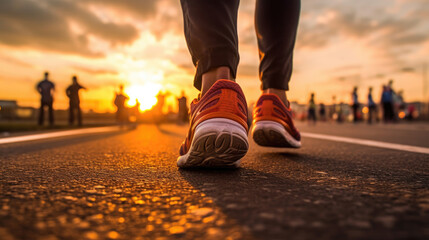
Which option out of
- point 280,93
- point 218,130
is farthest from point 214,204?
point 280,93

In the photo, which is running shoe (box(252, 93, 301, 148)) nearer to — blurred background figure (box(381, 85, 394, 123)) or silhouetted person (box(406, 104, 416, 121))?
blurred background figure (box(381, 85, 394, 123))

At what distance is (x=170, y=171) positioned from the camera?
111 cm

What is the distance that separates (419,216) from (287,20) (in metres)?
1.48

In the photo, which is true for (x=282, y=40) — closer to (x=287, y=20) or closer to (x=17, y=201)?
(x=287, y=20)

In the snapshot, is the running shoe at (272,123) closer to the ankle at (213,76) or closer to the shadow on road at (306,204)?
the ankle at (213,76)

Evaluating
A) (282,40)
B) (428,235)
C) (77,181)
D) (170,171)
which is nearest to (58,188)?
(77,181)

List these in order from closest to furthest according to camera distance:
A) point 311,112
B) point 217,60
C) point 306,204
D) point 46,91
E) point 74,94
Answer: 1. point 306,204
2. point 217,60
3. point 46,91
4. point 74,94
5. point 311,112

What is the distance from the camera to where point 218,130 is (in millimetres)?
1068

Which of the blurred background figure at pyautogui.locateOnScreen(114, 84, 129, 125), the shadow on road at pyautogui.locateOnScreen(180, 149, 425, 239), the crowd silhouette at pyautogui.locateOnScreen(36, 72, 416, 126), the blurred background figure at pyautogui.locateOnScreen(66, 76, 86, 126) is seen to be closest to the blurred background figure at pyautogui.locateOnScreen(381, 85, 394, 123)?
the crowd silhouette at pyautogui.locateOnScreen(36, 72, 416, 126)

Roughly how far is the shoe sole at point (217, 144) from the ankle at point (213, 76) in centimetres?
21

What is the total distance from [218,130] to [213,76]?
0.31m

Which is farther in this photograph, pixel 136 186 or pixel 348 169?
pixel 348 169

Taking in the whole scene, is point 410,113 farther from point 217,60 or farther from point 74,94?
point 217,60

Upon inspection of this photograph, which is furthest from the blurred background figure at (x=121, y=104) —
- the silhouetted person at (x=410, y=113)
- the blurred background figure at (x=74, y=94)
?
the silhouetted person at (x=410, y=113)
